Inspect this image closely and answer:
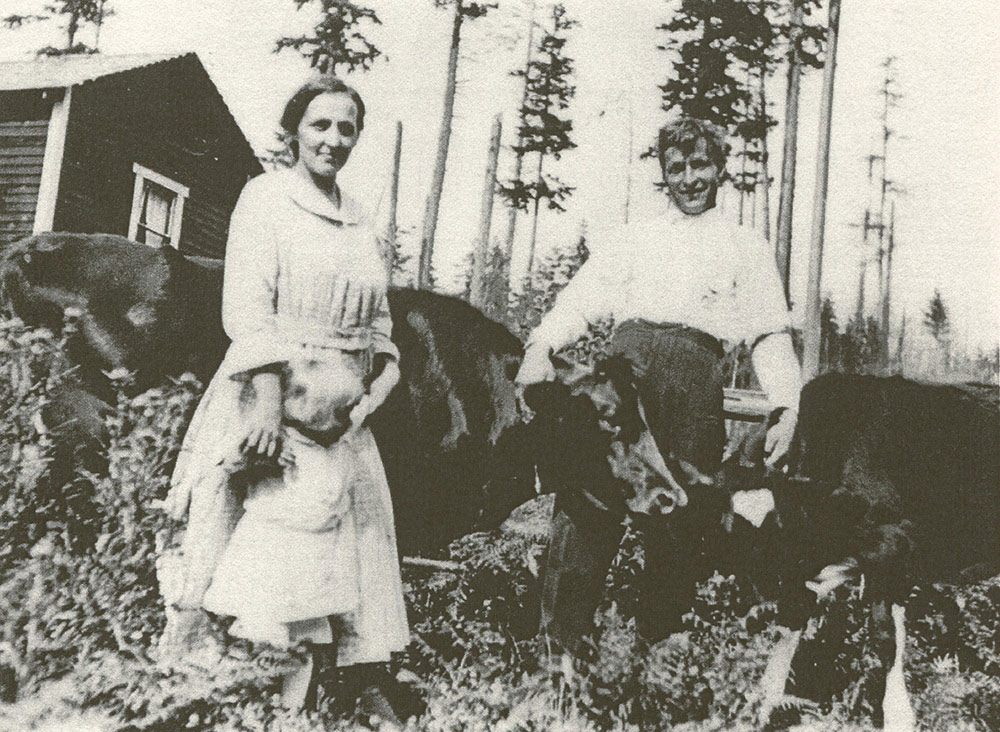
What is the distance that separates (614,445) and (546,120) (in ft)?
5.98

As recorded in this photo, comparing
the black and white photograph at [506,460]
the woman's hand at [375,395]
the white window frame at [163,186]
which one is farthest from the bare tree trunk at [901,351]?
the white window frame at [163,186]

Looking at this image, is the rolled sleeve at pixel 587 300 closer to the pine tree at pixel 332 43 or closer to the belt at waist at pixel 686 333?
the belt at waist at pixel 686 333

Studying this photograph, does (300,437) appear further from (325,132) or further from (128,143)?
(128,143)

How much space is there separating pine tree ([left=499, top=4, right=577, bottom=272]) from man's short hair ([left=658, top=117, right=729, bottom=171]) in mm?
1070

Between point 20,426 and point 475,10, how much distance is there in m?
2.46

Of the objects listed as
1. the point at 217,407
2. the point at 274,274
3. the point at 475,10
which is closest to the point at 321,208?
the point at 274,274

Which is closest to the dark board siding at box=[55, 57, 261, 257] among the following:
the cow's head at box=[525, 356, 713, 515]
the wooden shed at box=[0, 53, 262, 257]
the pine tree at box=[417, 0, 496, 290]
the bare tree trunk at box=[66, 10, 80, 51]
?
the wooden shed at box=[0, 53, 262, 257]

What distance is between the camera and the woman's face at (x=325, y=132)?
2.36m

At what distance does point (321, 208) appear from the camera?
2.37 m

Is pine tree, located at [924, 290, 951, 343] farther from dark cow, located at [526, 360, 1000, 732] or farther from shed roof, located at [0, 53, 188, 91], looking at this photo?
shed roof, located at [0, 53, 188, 91]

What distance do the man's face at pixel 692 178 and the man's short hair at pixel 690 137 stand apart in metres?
0.01

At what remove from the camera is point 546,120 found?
3.74 m

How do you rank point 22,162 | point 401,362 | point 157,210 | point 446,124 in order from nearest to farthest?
point 401,362 < point 446,124 < point 22,162 < point 157,210

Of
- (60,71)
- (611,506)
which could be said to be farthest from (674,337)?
(60,71)
